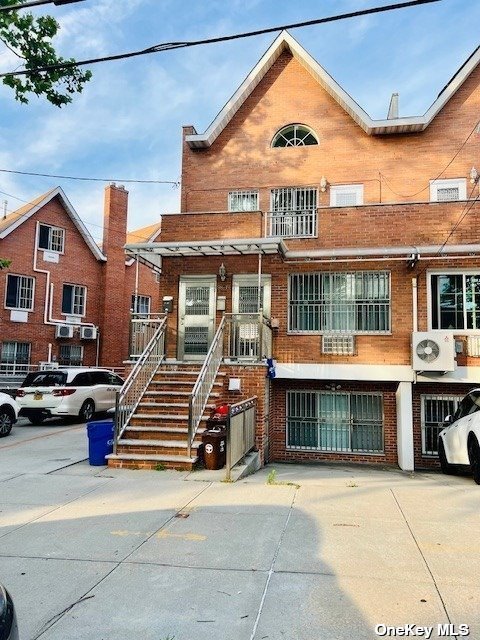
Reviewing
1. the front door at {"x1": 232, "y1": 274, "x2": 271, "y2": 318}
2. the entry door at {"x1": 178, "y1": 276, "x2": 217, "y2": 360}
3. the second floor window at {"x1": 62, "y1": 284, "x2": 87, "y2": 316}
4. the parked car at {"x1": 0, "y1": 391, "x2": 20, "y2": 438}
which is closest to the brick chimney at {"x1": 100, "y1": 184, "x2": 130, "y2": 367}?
the second floor window at {"x1": 62, "y1": 284, "x2": 87, "y2": 316}

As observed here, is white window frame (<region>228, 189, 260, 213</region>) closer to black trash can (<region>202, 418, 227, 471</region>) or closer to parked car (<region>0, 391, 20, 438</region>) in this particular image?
black trash can (<region>202, 418, 227, 471</region>)

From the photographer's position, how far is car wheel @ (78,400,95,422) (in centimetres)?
1590

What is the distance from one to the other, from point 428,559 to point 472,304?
8029 mm

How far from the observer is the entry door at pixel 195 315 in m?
12.3

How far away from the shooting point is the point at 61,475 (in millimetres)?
8094

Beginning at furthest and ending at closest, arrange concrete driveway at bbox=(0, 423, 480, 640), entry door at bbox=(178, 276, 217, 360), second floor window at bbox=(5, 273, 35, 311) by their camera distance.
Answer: second floor window at bbox=(5, 273, 35, 311), entry door at bbox=(178, 276, 217, 360), concrete driveway at bbox=(0, 423, 480, 640)

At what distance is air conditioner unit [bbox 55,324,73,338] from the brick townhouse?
39.6 ft

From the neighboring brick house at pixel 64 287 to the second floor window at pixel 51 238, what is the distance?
0.05 metres

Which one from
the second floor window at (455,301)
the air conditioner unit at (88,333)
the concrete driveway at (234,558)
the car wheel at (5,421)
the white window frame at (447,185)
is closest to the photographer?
the concrete driveway at (234,558)

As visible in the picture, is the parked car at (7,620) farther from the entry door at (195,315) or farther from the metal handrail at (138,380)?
the entry door at (195,315)

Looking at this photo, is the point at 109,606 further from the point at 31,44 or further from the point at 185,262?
the point at 31,44

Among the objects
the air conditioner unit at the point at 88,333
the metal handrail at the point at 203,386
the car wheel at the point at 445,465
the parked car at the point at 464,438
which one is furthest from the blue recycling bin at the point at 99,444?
the air conditioner unit at the point at 88,333

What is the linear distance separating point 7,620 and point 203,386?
727cm

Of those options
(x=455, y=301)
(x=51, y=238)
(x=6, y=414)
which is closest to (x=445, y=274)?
(x=455, y=301)
